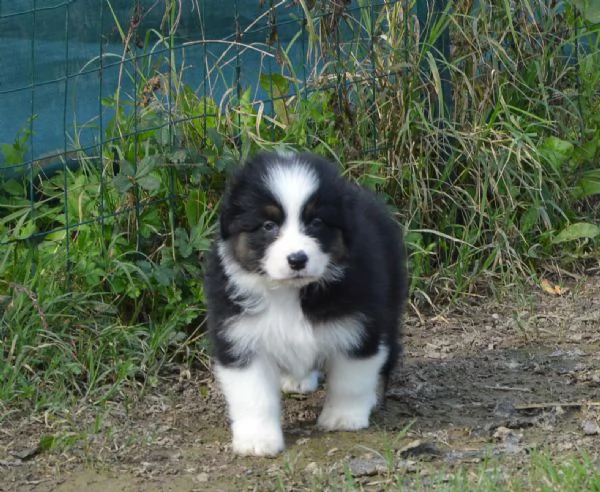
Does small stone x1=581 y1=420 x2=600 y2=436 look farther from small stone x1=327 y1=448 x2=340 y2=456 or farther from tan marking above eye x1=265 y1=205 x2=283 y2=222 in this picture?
tan marking above eye x1=265 y1=205 x2=283 y2=222

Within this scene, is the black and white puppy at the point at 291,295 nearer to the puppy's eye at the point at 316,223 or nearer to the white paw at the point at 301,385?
the puppy's eye at the point at 316,223

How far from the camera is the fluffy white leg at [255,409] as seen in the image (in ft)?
15.8

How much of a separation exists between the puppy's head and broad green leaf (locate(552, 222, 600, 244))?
2.61 meters

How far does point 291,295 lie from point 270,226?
335mm

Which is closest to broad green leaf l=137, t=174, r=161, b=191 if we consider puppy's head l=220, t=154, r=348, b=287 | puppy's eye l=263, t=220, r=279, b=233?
puppy's head l=220, t=154, r=348, b=287

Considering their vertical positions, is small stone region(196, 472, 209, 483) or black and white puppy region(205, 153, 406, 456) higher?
black and white puppy region(205, 153, 406, 456)

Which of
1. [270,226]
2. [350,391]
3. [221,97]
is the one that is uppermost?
[270,226]

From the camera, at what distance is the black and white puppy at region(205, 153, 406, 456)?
4605mm

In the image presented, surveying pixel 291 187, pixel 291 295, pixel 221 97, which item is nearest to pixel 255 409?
pixel 291 295

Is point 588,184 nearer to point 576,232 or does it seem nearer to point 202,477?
point 576,232

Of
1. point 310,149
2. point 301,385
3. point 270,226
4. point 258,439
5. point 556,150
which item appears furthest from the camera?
point 556,150

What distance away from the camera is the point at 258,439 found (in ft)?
15.8

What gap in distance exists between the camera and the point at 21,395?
17.4 ft

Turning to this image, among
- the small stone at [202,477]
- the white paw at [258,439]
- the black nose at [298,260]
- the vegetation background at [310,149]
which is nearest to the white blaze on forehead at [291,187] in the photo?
the black nose at [298,260]
